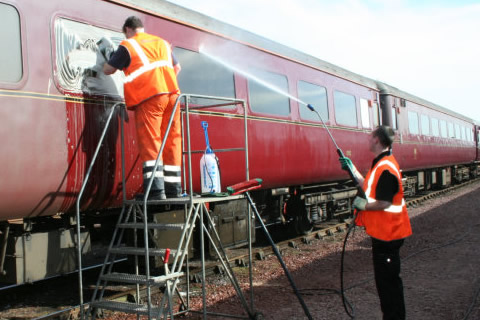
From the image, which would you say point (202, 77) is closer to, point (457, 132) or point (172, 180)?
point (172, 180)

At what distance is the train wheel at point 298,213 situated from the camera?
32.0 ft

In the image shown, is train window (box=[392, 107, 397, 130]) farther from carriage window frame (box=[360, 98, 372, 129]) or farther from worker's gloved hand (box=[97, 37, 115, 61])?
worker's gloved hand (box=[97, 37, 115, 61])

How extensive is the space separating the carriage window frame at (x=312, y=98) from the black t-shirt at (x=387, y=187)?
4.64 metres

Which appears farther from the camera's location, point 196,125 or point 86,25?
point 196,125

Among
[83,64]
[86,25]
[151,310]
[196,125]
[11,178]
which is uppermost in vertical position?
[86,25]

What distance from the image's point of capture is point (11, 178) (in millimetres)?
4258

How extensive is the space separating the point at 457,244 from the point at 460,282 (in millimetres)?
2631

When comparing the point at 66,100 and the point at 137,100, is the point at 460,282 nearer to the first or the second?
the point at 137,100

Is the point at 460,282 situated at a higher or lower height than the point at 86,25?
lower

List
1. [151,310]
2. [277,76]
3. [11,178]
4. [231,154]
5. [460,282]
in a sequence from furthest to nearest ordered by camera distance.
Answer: [277,76]
[231,154]
[460,282]
[11,178]
[151,310]

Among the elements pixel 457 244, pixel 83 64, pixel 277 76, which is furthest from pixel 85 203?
pixel 457 244

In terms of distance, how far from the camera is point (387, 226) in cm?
405

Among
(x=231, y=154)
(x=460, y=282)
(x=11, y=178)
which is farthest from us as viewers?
(x=231, y=154)

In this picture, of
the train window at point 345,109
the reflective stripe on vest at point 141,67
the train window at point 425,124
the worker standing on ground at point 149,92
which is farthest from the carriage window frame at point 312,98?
the train window at point 425,124
